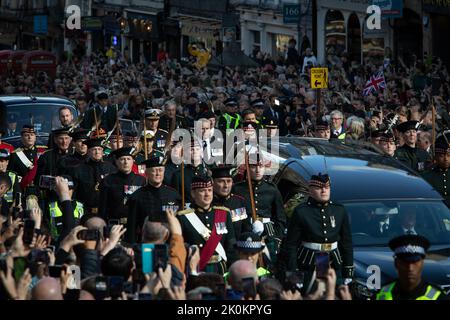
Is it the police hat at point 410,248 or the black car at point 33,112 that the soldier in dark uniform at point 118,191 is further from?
the black car at point 33,112

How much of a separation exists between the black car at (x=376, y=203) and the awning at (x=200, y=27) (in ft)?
127

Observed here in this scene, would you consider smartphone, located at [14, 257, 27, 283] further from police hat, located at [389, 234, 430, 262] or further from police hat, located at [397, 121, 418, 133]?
police hat, located at [397, 121, 418, 133]

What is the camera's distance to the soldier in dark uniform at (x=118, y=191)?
1487cm

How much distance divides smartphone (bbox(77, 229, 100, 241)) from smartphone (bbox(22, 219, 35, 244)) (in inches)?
14.1

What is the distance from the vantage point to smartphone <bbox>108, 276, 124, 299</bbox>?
8.86 metres

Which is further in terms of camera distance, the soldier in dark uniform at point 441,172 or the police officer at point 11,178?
the police officer at point 11,178

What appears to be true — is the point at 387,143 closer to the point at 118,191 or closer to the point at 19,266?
the point at 118,191

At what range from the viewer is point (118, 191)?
48.8ft

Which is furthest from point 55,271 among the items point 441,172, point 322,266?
point 441,172

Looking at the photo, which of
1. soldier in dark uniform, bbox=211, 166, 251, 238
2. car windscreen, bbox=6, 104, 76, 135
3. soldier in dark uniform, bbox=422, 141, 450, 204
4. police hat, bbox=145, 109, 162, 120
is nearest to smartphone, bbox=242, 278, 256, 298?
soldier in dark uniform, bbox=211, 166, 251, 238

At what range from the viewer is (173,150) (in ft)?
53.3

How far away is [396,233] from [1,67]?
127ft

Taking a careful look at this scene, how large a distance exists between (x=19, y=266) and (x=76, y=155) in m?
7.12

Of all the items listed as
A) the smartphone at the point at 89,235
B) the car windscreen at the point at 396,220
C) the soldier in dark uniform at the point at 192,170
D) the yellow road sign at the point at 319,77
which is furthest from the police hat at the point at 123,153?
the yellow road sign at the point at 319,77
